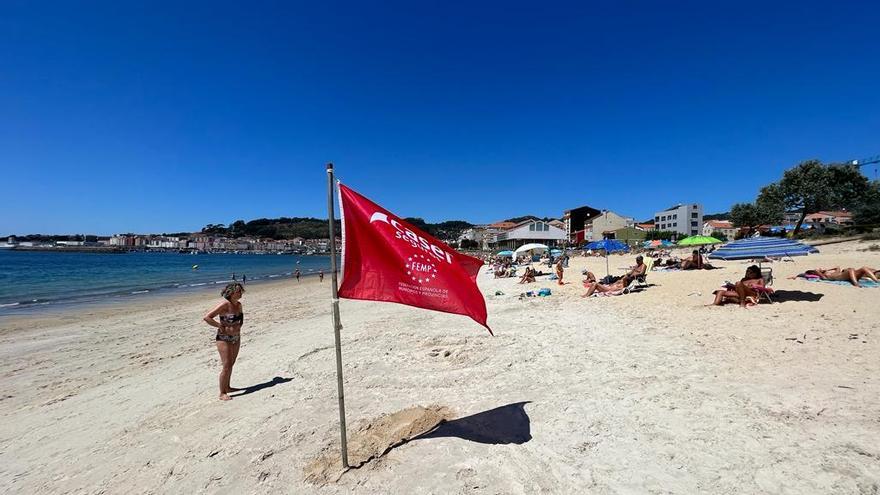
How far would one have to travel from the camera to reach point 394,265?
3445mm

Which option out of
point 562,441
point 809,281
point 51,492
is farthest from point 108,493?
point 809,281

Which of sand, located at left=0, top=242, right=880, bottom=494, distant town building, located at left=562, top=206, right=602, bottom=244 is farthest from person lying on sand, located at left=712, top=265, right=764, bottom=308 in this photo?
distant town building, located at left=562, top=206, right=602, bottom=244

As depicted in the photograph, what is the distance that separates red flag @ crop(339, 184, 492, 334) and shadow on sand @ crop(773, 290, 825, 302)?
1015cm

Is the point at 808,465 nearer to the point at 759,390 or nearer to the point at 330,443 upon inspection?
the point at 759,390

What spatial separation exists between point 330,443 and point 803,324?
8.78 metres

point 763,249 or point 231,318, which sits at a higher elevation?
point 763,249

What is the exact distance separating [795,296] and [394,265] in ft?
37.7

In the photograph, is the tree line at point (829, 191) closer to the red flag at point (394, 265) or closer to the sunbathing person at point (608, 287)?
the sunbathing person at point (608, 287)

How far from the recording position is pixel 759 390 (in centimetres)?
463

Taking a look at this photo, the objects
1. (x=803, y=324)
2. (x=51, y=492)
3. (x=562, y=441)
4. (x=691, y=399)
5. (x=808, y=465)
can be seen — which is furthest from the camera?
(x=803, y=324)

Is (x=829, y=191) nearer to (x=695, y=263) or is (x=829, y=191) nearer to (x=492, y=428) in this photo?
(x=695, y=263)

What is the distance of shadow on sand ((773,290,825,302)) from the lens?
946 cm

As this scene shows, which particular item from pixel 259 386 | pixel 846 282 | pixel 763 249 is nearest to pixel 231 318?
pixel 259 386

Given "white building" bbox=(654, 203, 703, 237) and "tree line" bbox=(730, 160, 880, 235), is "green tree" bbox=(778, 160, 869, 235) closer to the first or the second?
"tree line" bbox=(730, 160, 880, 235)
